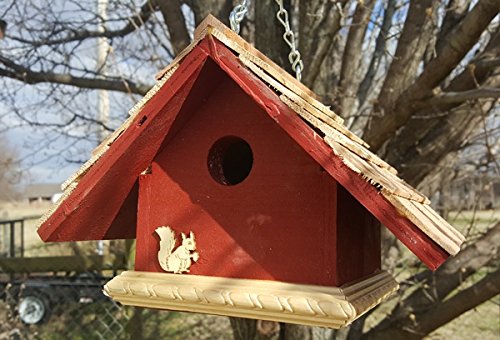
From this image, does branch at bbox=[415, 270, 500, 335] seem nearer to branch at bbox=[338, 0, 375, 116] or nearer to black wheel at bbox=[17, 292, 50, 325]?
branch at bbox=[338, 0, 375, 116]

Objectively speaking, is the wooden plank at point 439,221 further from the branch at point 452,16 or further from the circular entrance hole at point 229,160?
the branch at point 452,16

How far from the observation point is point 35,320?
5770mm

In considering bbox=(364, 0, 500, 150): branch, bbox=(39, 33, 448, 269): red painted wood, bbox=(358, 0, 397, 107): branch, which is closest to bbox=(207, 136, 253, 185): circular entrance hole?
bbox=(39, 33, 448, 269): red painted wood

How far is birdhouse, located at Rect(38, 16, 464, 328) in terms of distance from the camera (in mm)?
1314

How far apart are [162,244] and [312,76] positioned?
173 centimetres

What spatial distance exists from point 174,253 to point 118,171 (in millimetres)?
285

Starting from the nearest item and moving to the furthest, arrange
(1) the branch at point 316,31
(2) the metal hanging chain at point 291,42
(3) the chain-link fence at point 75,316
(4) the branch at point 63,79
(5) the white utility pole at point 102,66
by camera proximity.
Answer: (2) the metal hanging chain at point 291,42 < (1) the branch at point 316,31 < (4) the branch at point 63,79 < (5) the white utility pole at point 102,66 < (3) the chain-link fence at point 75,316

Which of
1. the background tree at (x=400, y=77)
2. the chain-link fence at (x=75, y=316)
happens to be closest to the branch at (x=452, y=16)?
the background tree at (x=400, y=77)

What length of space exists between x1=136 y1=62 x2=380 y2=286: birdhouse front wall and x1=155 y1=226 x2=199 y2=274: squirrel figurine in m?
0.02

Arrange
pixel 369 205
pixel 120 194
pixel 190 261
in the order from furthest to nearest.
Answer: pixel 120 194 → pixel 190 261 → pixel 369 205

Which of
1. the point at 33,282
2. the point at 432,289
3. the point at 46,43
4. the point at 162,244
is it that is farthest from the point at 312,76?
the point at 33,282

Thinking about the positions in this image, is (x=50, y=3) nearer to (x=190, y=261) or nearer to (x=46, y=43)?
(x=46, y=43)

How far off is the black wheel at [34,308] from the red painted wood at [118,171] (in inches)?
175

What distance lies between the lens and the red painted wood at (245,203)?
141cm
